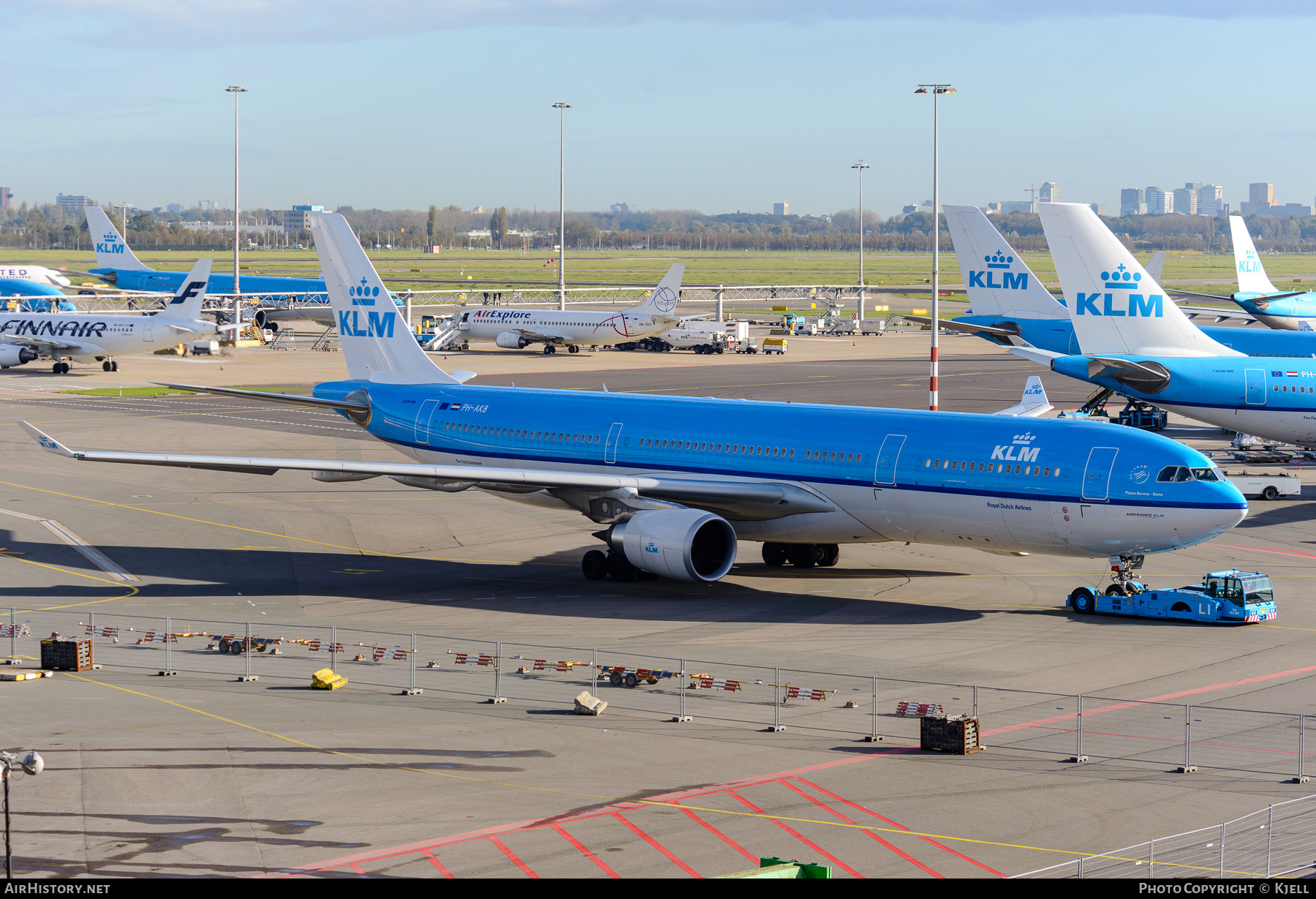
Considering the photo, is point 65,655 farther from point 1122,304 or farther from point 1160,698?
point 1122,304

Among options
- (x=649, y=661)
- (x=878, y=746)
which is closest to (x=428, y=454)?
(x=649, y=661)

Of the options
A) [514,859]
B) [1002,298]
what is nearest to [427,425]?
[514,859]

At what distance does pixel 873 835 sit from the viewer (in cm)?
1942

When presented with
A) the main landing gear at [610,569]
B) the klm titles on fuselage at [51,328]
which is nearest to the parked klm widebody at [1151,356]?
the main landing gear at [610,569]

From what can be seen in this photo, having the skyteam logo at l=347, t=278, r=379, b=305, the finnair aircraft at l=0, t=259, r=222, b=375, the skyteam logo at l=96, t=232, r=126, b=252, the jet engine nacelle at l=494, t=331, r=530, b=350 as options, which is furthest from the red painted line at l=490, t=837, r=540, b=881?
the skyteam logo at l=96, t=232, r=126, b=252

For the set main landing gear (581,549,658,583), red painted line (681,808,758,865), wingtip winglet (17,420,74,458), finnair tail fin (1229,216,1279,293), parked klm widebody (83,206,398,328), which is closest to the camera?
red painted line (681,808,758,865)

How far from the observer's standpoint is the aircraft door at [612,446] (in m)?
41.4

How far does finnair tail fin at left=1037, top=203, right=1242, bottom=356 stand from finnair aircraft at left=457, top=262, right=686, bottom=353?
60843 mm

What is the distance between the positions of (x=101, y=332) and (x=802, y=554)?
75722 mm

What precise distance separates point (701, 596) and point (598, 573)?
3.54 meters

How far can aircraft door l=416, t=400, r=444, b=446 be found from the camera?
4544 cm

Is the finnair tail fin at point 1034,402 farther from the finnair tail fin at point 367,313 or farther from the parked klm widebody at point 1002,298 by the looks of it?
the parked klm widebody at point 1002,298

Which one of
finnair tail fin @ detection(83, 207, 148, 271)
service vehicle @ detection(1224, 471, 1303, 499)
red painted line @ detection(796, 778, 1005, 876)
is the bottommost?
red painted line @ detection(796, 778, 1005, 876)

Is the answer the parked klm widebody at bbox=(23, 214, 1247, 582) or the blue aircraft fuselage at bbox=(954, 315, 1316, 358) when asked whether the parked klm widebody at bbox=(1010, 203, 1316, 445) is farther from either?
the parked klm widebody at bbox=(23, 214, 1247, 582)
